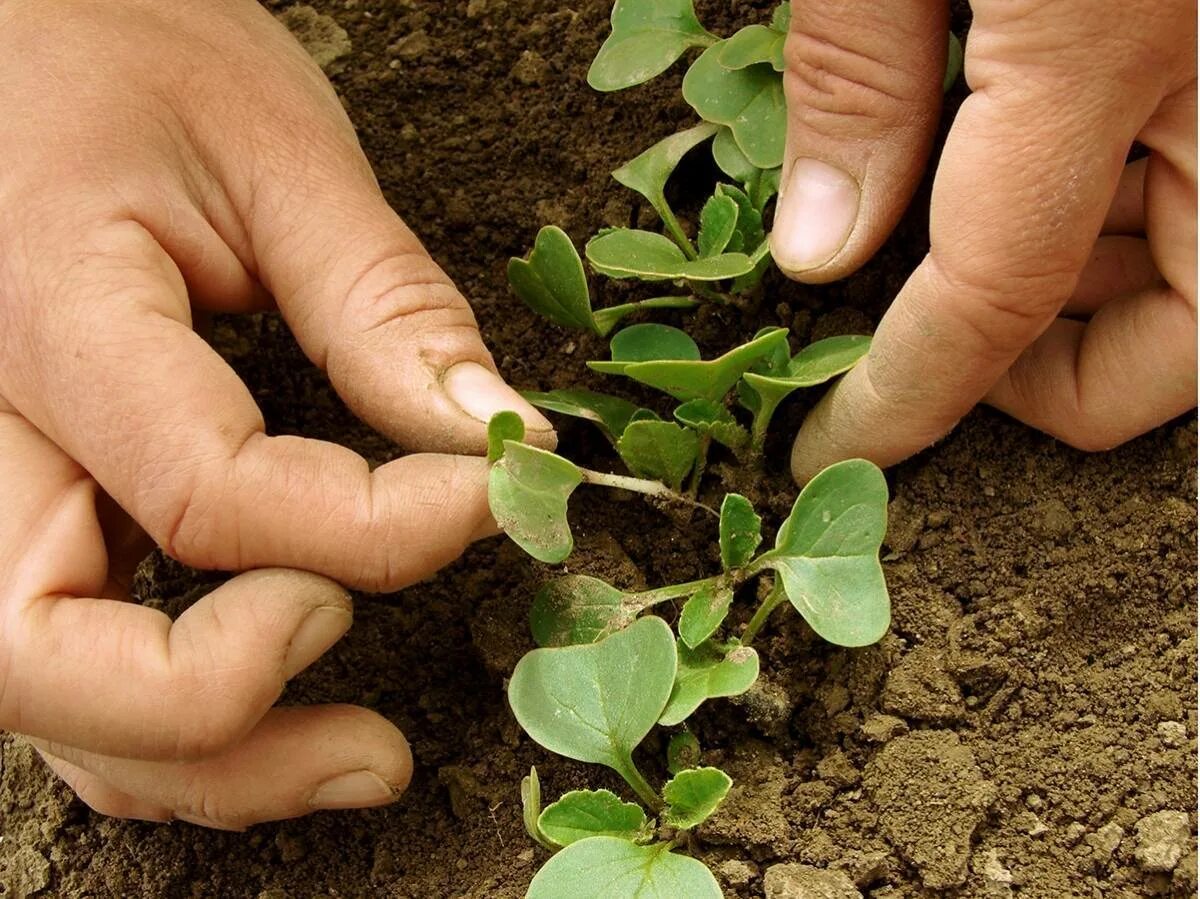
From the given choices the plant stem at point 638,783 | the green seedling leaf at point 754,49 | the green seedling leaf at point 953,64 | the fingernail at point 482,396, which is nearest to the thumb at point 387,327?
the fingernail at point 482,396

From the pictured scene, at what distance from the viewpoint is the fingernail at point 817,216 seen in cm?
134

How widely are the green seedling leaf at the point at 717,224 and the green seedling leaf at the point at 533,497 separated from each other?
372 millimetres

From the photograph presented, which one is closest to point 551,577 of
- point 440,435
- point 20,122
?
point 440,435

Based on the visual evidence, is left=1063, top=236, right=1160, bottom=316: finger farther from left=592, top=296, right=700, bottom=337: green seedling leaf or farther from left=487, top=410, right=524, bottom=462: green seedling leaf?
left=487, top=410, right=524, bottom=462: green seedling leaf

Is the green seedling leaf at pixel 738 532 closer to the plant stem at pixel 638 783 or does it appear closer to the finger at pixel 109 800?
the plant stem at pixel 638 783

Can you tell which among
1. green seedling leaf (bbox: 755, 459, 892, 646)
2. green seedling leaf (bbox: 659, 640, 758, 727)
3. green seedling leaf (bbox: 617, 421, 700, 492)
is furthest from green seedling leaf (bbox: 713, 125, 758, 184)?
green seedling leaf (bbox: 659, 640, 758, 727)

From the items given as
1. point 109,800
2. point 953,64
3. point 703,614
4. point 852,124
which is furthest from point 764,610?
point 109,800

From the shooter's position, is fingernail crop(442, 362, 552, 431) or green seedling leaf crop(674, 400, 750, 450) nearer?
fingernail crop(442, 362, 552, 431)

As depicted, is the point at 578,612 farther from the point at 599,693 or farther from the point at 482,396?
the point at 482,396

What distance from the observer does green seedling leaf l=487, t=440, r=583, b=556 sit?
44.4 inches

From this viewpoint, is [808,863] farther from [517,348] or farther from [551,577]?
[517,348]

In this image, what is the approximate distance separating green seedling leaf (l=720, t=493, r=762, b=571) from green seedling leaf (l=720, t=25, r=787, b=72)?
52 centimetres

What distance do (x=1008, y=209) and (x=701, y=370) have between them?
323 millimetres

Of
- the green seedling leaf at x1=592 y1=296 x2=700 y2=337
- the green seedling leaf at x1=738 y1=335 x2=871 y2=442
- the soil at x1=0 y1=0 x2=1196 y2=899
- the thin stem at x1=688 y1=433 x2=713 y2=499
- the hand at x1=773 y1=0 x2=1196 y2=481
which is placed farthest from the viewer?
the green seedling leaf at x1=592 y1=296 x2=700 y2=337
